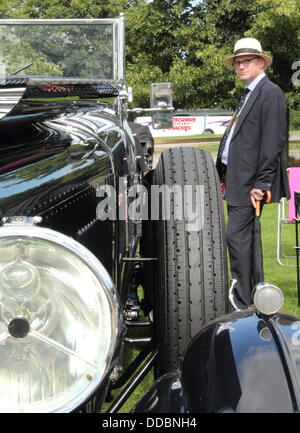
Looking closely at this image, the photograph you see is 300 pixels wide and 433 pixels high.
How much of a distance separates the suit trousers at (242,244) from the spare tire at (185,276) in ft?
3.82

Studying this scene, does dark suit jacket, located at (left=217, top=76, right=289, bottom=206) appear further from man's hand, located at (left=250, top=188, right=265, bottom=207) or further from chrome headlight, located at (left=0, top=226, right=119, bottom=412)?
chrome headlight, located at (left=0, top=226, right=119, bottom=412)

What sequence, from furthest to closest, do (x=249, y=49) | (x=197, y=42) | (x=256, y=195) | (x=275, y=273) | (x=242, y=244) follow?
1. (x=197, y=42)
2. (x=275, y=273)
3. (x=249, y=49)
4. (x=242, y=244)
5. (x=256, y=195)

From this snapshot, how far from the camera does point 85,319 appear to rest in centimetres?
120

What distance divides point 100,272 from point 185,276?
973 millimetres

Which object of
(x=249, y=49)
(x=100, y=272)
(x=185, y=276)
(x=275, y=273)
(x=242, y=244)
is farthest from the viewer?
(x=275, y=273)

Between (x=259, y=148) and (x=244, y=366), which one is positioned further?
(x=259, y=148)

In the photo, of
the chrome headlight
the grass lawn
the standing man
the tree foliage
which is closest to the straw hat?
the standing man

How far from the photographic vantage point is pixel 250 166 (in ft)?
11.0

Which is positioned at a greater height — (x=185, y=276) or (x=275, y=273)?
(x=185, y=276)

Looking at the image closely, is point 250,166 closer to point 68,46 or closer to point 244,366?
point 68,46

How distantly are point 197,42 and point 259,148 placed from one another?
12266 millimetres

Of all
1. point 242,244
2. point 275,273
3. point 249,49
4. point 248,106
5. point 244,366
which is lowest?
point 275,273

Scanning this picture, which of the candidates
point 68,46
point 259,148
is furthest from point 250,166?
point 68,46

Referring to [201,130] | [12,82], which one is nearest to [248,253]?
[12,82]
